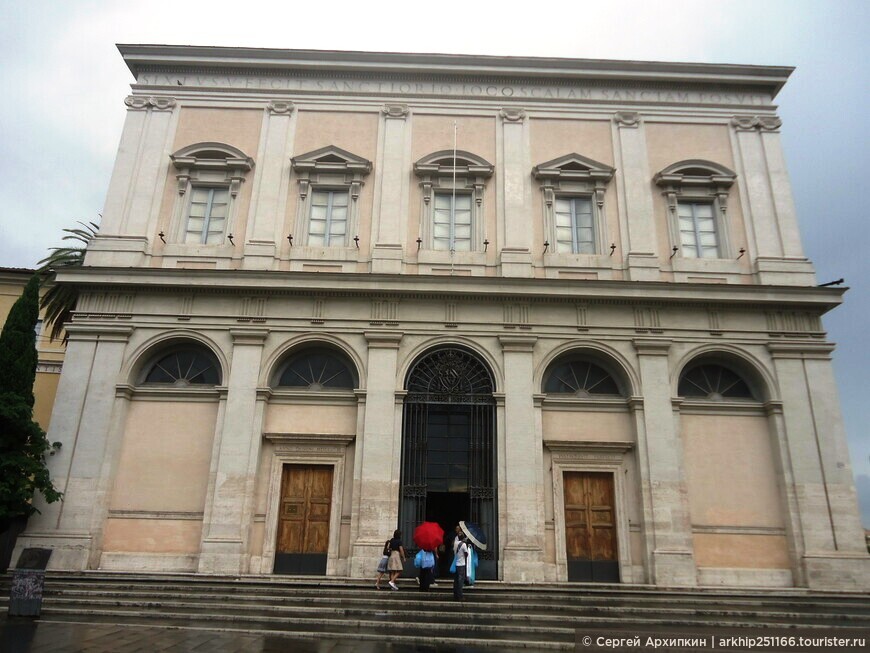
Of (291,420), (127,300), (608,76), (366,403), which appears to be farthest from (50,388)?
(608,76)

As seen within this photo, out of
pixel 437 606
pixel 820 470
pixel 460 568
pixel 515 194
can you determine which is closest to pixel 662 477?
pixel 820 470

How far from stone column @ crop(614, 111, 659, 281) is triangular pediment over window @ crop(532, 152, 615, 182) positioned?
1.74 feet

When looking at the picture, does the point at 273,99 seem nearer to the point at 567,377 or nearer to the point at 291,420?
the point at 291,420

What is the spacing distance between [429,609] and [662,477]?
7006 millimetres

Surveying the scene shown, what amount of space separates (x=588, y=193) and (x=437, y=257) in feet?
16.2

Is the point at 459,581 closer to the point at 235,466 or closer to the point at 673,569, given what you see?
the point at 673,569

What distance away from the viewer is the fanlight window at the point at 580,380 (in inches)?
662

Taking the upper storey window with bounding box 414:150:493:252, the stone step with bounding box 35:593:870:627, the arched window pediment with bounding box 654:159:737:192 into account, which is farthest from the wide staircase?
the arched window pediment with bounding box 654:159:737:192

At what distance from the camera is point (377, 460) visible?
15.5 metres

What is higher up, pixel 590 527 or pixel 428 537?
pixel 590 527

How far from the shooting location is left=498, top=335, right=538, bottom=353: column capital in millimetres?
16469

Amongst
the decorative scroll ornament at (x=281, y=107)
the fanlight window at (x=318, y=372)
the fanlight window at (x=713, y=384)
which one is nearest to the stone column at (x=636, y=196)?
the fanlight window at (x=713, y=384)

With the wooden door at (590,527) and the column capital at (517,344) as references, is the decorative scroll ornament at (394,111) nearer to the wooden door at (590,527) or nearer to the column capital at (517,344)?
the column capital at (517,344)

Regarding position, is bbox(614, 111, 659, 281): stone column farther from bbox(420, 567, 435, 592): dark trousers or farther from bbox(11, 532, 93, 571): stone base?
bbox(11, 532, 93, 571): stone base
